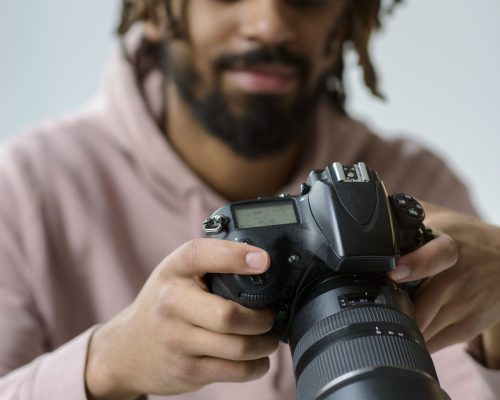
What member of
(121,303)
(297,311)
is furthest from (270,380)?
(297,311)

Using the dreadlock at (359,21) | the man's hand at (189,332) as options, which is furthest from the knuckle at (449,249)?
the dreadlock at (359,21)

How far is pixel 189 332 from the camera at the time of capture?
0.41 meters

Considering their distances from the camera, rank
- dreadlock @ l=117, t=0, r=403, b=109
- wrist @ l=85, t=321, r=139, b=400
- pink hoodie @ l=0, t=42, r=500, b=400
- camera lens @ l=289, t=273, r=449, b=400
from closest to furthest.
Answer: camera lens @ l=289, t=273, r=449, b=400
wrist @ l=85, t=321, r=139, b=400
pink hoodie @ l=0, t=42, r=500, b=400
dreadlock @ l=117, t=0, r=403, b=109

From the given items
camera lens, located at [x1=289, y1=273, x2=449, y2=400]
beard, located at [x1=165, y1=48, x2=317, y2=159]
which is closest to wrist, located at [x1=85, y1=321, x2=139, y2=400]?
camera lens, located at [x1=289, y1=273, x2=449, y2=400]

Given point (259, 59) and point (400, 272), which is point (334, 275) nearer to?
point (400, 272)

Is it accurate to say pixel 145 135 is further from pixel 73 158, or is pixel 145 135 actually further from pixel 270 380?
pixel 270 380

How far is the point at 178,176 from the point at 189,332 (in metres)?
0.30

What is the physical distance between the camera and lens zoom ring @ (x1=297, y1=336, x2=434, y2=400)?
1.21 feet

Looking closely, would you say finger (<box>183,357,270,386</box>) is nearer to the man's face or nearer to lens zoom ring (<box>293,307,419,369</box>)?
lens zoom ring (<box>293,307,419,369</box>)

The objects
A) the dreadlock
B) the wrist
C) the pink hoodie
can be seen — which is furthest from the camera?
the dreadlock

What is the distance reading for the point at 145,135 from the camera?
704mm

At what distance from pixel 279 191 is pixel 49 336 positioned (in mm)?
248

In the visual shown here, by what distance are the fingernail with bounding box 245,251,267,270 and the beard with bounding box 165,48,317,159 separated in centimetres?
32

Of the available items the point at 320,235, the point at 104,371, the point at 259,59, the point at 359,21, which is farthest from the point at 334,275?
the point at 359,21
